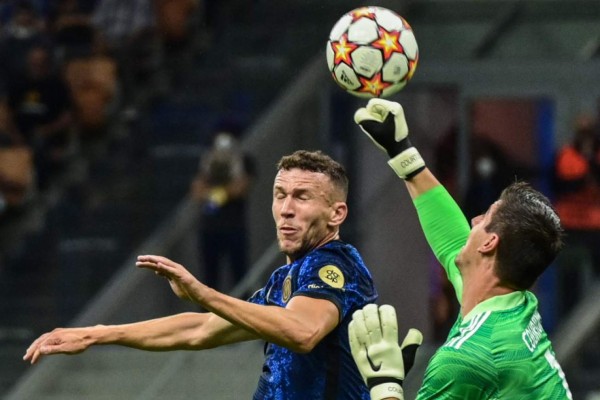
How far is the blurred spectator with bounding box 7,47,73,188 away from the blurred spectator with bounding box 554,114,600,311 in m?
4.35

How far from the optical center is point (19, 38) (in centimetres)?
1348

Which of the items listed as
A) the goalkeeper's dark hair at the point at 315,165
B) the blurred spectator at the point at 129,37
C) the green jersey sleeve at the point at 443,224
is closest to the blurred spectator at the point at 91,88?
the blurred spectator at the point at 129,37

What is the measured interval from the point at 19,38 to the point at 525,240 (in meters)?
9.72

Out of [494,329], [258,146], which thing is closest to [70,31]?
[258,146]

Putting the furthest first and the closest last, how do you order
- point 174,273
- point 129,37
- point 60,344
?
point 129,37 < point 60,344 < point 174,273

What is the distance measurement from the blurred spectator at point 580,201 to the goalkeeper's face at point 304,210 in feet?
21.2

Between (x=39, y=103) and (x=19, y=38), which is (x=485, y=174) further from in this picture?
(x=19, y=38)

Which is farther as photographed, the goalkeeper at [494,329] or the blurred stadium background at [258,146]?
the blurred stadium background at [258,146]

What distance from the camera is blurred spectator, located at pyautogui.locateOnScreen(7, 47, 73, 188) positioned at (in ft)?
43.0

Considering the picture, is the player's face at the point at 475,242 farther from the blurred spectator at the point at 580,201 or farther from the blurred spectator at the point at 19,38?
the blurred spectator at the point at 19,38

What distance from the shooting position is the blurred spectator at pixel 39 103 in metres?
13.1

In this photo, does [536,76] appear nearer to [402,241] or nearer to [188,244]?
[402,241]

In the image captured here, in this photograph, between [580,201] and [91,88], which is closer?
[580,201]

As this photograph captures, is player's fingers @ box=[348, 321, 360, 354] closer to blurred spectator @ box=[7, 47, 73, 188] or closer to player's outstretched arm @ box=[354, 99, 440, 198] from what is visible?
player's outstretched arm @ box=[354, 99, 440, 198]
